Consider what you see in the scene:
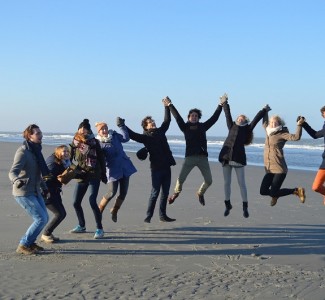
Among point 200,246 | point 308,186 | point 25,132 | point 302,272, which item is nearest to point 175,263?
point 200,246

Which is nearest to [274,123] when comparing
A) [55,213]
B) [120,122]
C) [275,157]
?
[275,157]

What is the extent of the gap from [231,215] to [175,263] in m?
4.06

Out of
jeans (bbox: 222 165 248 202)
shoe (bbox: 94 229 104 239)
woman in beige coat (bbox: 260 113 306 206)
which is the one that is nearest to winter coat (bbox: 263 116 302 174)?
A: woman in beige coat (bbox: 260 113 306 206)

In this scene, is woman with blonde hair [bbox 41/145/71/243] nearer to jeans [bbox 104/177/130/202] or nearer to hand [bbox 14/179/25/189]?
hand [bbox 14/179/25/189]

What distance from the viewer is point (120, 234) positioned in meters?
8.83

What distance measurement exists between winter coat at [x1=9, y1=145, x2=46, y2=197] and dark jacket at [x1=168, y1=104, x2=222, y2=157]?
347 cm

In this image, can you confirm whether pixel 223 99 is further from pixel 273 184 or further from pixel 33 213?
pixel 33 213

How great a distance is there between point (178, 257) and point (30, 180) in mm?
2517

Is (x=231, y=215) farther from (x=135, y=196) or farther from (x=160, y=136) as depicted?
(x=135, y=196)

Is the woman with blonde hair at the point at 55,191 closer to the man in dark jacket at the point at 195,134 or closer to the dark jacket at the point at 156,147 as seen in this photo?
the dark jacket at the point at 156,147

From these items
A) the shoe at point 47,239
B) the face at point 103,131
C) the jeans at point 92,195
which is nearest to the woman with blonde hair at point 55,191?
the shoe at point 47,239

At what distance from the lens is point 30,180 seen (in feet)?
23.6

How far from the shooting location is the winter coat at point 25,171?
7094 millimetres

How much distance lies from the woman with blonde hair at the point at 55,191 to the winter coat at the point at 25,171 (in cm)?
80
